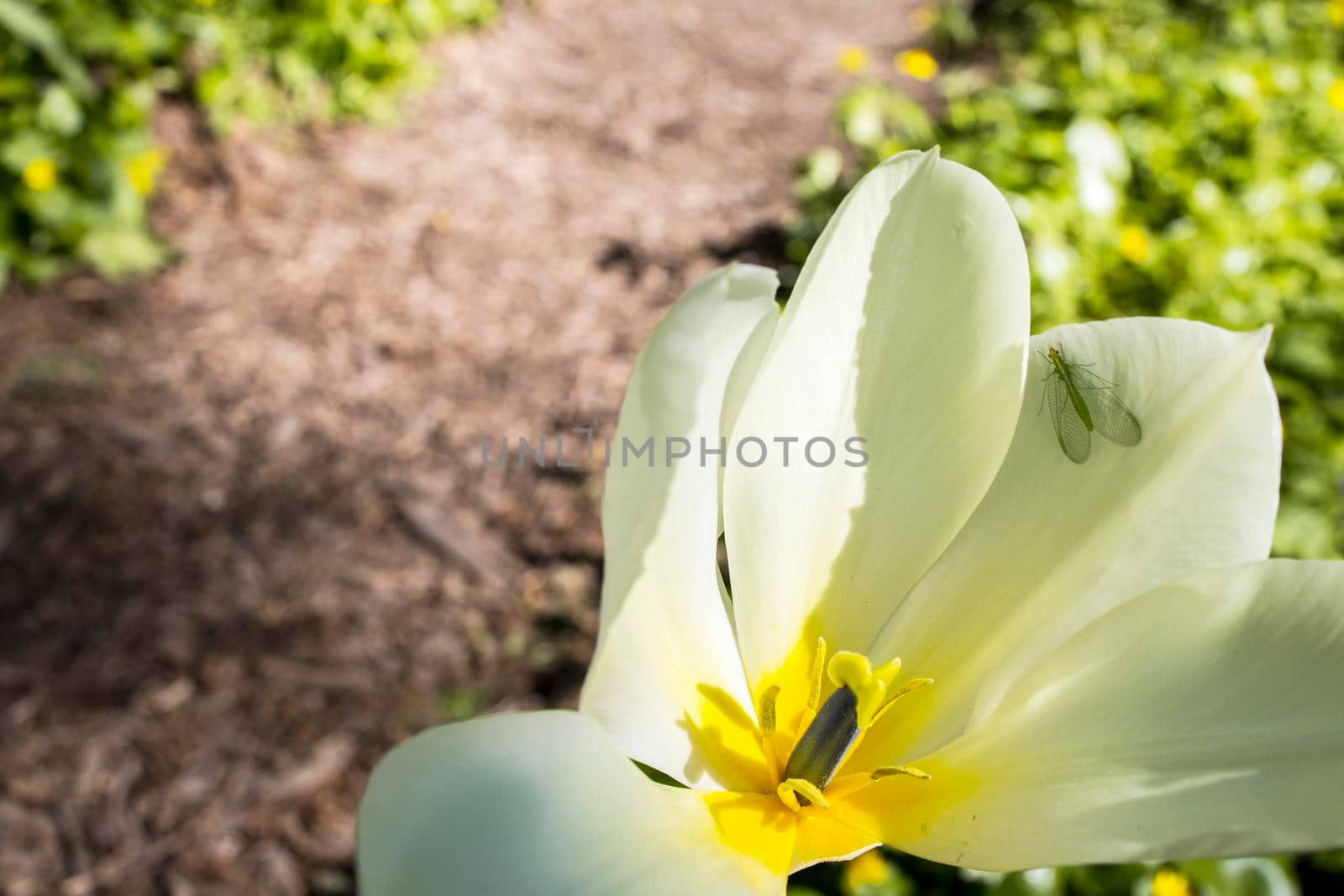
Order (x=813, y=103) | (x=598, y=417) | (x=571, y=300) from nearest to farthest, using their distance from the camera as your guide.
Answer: (x=598, y=417) < (x=571, y=300) < (x=813, y=103)

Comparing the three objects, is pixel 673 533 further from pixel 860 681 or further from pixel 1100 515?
pixel 1100 515

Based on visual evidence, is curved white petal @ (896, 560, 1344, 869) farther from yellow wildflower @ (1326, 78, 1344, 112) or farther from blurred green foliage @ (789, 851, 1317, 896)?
yellow wildflower @ (1326, 78, 1344, 112)

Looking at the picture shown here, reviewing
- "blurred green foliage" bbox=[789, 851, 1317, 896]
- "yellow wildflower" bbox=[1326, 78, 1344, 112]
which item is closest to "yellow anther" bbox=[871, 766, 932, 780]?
"blurred green foliage" bbox=[789, 851, 1317, 896]

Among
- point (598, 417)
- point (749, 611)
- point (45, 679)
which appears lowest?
point (45, 679)

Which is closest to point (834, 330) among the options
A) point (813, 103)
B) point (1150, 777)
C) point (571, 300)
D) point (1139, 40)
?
point (1150, 777)

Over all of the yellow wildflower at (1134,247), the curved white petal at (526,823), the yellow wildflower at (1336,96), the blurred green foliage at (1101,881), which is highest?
the yellow wildflower at (1336,96)

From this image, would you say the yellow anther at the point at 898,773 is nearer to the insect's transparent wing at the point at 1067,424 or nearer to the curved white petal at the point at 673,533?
the curved white petal at the point at 673,533

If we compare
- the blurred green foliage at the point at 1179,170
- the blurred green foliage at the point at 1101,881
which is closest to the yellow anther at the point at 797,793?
the blurred green foliage at the point at 1101,881

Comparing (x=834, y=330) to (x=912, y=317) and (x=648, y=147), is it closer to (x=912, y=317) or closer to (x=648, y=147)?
(x=912, y=317)
